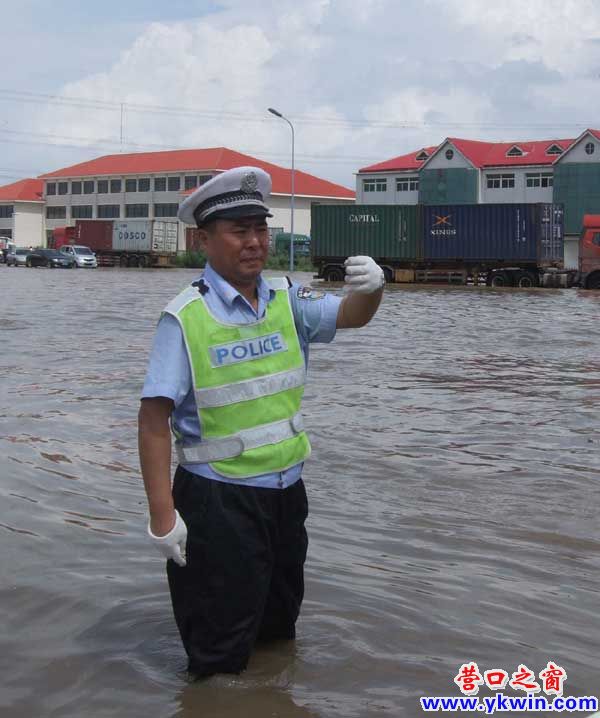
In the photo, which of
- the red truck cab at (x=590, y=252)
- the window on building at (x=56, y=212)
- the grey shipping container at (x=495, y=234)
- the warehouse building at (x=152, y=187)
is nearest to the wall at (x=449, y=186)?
the warehouse building at (x=152, y=187)

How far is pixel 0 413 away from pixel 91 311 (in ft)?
44.7

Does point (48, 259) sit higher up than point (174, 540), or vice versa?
point (48, 259)

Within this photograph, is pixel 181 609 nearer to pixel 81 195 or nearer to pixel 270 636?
pixel 270 636

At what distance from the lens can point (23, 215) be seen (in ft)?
331

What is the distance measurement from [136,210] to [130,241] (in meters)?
27.8

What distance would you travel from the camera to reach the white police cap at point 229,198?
10.8 feet

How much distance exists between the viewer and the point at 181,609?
10.9 feet

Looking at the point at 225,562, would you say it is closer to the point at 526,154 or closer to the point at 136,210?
the point at 526,154

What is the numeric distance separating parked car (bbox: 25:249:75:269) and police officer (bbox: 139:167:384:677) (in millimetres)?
57348

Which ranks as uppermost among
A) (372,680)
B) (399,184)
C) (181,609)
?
(399,184)

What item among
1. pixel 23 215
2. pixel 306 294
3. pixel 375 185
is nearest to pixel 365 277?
pixel 306 294

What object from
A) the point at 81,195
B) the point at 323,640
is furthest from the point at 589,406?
the point at 81,195

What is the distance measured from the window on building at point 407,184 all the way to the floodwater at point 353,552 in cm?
6609

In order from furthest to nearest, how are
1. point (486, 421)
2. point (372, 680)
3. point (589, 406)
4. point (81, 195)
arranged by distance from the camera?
point (81, 195) → point (589, 406) → point (486, 421) → point (372, 680)
